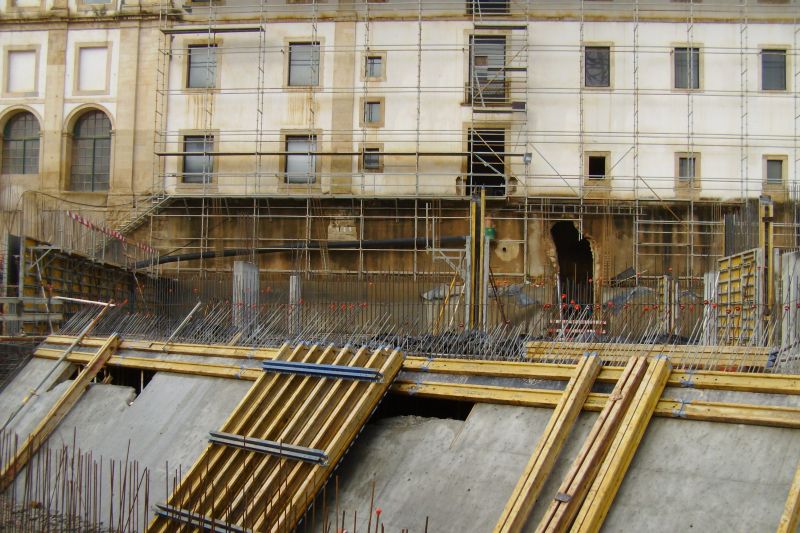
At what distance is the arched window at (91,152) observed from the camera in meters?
31.4

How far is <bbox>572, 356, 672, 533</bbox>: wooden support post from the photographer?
7203 millimetres

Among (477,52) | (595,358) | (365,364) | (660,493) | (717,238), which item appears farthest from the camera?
(477,52)

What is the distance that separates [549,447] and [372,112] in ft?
76.8

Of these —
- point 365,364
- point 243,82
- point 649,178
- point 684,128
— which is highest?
point 243,82

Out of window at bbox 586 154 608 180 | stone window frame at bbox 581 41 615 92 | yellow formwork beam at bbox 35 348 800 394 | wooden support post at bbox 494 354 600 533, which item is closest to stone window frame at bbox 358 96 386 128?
stone window frame at bbox 581 41 615 92

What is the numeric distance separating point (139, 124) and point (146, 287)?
799 cm

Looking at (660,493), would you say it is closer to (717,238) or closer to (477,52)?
(717,238)

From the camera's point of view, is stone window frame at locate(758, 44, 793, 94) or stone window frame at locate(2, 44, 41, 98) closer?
stone window frame at locate(758, 44, 793, 94)

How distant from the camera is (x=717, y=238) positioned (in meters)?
27.9

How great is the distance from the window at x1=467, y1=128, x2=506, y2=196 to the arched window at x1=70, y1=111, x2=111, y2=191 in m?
14.7

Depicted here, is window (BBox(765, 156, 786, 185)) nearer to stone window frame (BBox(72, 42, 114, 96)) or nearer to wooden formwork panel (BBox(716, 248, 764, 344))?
wooden formwork panel (BBox(716, 248, 764, 344))

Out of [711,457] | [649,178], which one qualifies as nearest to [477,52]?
[649,178]

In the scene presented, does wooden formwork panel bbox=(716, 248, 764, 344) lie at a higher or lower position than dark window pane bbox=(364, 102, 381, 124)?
lower

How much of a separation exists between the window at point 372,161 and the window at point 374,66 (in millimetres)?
2966
